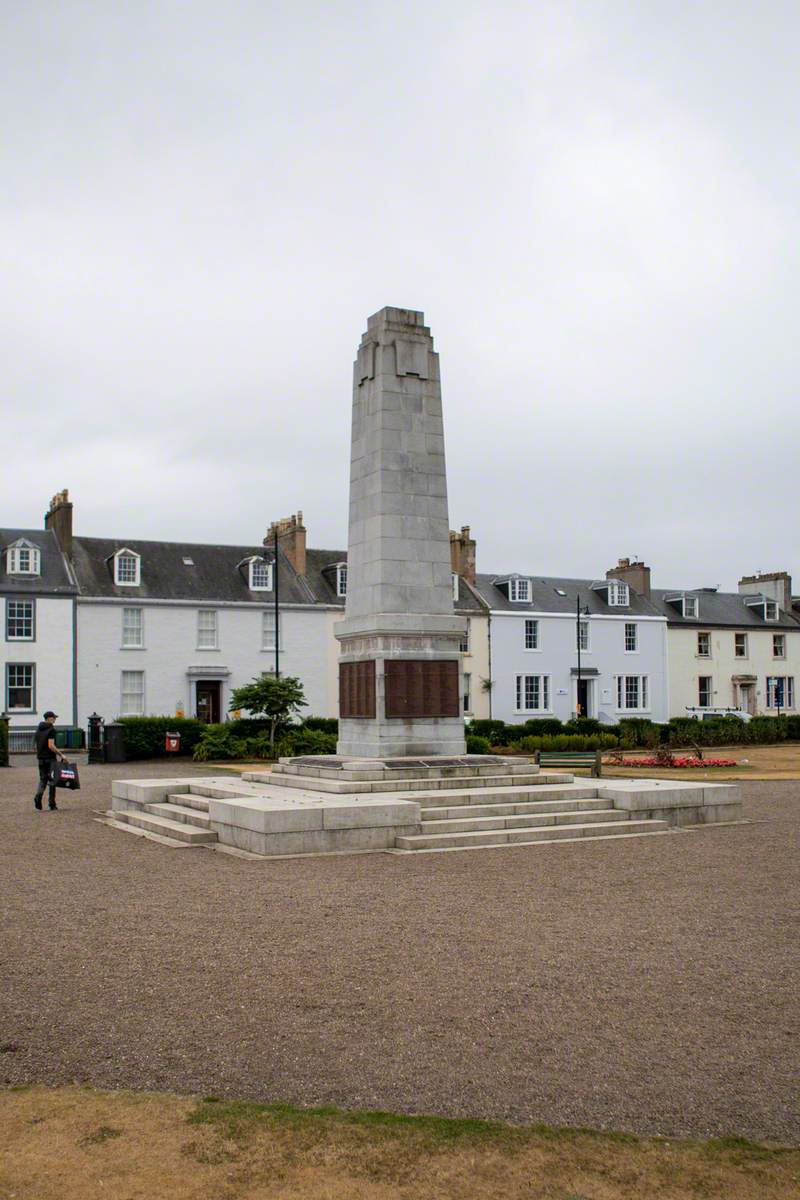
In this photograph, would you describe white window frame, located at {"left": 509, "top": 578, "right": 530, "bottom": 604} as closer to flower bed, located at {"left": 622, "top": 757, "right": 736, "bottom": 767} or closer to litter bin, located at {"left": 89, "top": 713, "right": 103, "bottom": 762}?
flower bed, located at {"left": 622, "top": 757, "right": 736, "bottom": 767}

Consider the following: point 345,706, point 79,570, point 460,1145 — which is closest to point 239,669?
point 79,570

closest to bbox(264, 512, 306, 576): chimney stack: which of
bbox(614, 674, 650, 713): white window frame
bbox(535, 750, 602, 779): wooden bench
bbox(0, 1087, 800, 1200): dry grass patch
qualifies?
bbox(614, 674, 650, 713): white window frame

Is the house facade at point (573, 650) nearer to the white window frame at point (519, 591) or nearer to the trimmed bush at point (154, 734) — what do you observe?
the white window frame at point (519, 591)

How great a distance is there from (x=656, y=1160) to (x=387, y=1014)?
2370mm

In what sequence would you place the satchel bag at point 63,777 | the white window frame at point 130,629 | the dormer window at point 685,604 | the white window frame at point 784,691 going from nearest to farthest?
the satchel bag at point 63,777
the white window frame at point 130,629
the dormer window at point 685,604
the white window frame at point 784,691

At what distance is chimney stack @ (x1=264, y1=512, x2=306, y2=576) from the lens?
1893 inches

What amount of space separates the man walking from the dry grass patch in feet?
46.5

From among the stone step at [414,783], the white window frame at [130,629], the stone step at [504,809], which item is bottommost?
the stone step at [504,809]

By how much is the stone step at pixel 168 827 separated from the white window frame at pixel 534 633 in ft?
115

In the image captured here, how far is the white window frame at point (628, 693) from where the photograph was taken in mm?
53281

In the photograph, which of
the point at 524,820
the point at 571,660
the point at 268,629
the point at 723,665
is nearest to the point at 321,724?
the point at 268,629

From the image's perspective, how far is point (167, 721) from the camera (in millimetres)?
35656

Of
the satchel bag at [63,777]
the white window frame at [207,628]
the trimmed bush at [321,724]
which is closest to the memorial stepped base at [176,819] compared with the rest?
the satchel bag at [63,777]

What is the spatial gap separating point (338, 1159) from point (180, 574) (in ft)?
140
